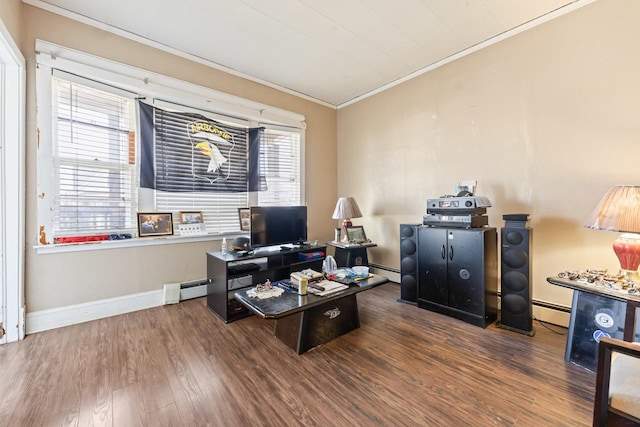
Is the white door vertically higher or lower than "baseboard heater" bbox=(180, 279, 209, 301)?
higher

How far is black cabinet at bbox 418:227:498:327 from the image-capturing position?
260 centimetres

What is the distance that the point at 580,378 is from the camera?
70.9 inches

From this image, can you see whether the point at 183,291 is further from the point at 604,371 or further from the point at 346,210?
the point at 604,371

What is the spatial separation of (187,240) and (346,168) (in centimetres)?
282

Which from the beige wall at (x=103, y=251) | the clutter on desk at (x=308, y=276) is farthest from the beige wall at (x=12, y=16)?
the clutter on desk at (x=308, y=276)

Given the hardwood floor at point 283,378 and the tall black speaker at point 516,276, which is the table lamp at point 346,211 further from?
the tall black speaker at point 516,276

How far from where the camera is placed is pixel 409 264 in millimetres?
3236

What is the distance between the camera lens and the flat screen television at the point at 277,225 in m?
3.12

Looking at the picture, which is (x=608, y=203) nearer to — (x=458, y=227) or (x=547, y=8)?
(x=458, y=227)

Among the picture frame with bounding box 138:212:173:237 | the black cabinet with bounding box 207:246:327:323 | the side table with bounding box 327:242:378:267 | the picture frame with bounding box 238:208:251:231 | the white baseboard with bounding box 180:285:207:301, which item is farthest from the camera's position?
the side table with bounding box 327:242:378:267

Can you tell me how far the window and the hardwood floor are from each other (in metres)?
1.18

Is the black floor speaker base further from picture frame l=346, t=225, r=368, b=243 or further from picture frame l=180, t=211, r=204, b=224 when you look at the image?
picture frame l=180, t=211, r=204, b=224

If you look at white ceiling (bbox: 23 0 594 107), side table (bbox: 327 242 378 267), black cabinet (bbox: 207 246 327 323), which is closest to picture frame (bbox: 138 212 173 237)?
black cabinet (bbox: 207 246 327 323)

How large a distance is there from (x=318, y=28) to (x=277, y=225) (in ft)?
7.28
